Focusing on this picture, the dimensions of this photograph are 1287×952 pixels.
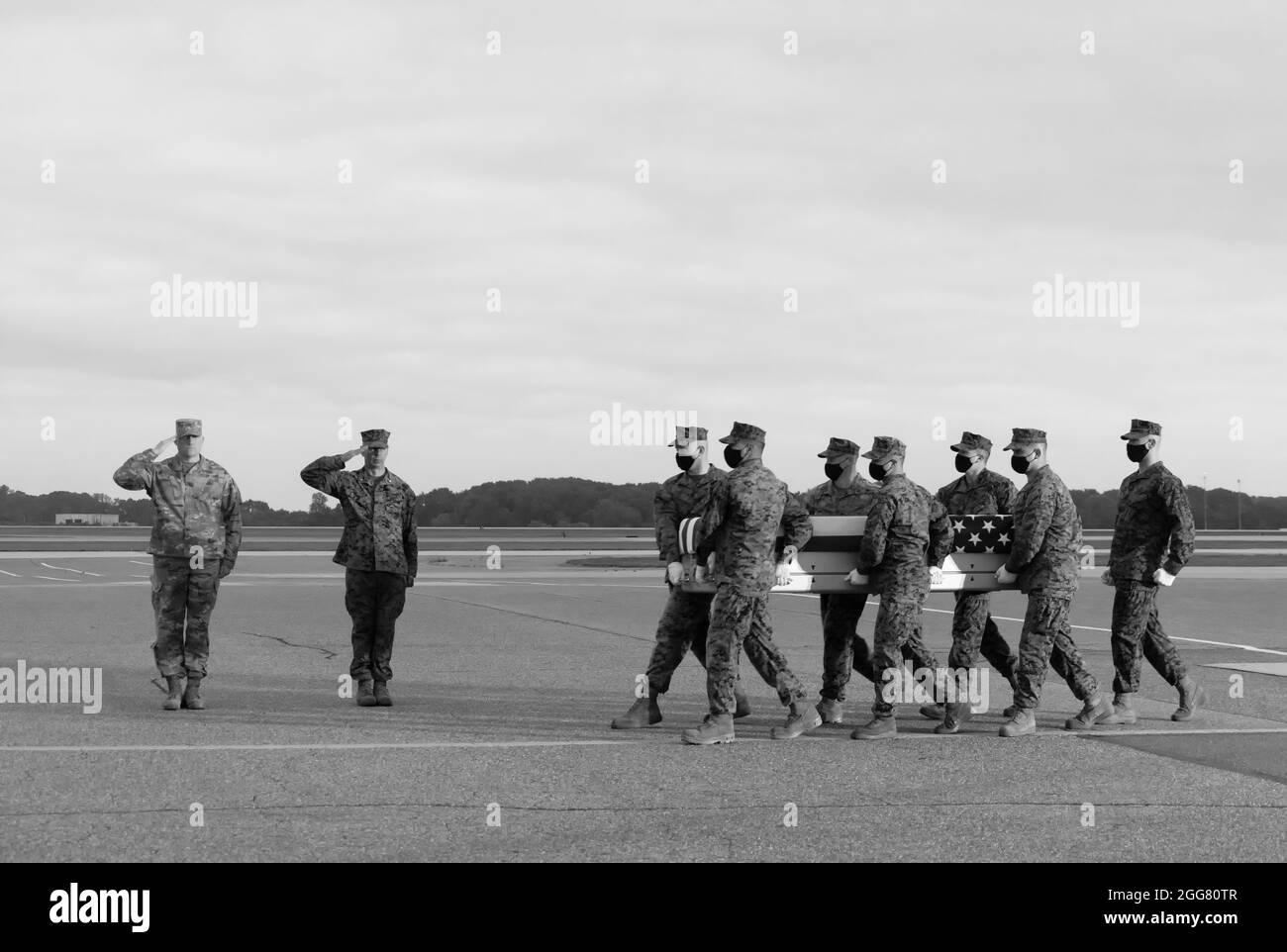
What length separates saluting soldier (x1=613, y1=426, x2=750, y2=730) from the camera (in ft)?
31.1

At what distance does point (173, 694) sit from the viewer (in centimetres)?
1049

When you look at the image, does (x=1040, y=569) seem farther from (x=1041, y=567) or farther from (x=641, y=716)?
(x=641, y=716)

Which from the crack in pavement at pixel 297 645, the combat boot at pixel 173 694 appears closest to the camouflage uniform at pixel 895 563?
the combat boot at pixel 173 694

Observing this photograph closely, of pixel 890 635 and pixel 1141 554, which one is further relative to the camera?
pixel 1141 554

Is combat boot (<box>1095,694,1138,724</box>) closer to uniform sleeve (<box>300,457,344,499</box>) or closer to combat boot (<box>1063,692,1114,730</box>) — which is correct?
combat boot (<box>1063,692,1114,730</box>)

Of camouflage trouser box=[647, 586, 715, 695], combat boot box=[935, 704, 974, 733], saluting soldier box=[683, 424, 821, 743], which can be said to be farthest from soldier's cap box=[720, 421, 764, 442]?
combat boot box=[935, 704, 974, 733]

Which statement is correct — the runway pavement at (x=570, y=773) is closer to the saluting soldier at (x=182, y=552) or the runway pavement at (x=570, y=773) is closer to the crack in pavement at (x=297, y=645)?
the crack in pavement at (x=297, y=645)

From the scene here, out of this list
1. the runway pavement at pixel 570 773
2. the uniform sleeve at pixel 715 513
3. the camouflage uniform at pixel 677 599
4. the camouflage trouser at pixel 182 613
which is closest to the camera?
the runway pavement at pixel 570 773

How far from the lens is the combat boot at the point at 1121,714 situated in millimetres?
9938

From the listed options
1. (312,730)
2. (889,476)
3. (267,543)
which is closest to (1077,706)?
(889,476)

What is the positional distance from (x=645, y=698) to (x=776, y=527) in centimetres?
166

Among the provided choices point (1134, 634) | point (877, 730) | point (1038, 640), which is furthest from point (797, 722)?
point (1134, 634)

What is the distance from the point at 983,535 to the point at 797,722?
77.1 inches

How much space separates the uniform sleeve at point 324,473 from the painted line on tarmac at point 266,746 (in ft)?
7.89
